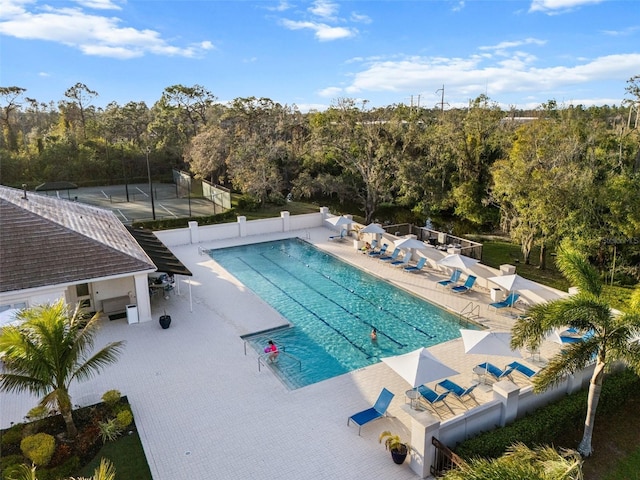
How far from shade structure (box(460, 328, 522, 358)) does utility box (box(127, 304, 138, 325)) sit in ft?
38.7

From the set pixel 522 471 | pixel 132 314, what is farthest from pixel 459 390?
pixel 132 314

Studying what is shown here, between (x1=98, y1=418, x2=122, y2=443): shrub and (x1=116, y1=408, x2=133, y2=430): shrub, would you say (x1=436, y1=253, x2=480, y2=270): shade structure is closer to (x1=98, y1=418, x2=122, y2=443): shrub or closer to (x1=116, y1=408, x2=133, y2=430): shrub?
(x1=116, y1=408, x2=133, y2=430): shrub

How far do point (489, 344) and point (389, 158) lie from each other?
21.7m

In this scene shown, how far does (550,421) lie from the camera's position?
1062cm

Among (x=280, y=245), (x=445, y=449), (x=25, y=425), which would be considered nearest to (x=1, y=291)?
(x=25, y=425)

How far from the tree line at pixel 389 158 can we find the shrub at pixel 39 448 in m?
20.5

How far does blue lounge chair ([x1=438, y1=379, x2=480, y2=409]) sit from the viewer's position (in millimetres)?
12234

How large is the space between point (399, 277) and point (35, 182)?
42880 millimetres

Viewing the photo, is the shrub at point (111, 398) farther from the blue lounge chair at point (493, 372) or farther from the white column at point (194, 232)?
the white column at point (194, 232)

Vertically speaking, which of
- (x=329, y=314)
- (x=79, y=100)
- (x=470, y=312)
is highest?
(x=79, y=100)

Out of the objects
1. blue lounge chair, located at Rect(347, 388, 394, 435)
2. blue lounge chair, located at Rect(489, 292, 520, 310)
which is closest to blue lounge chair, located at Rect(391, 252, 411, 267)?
blue lounge chair, located at Rect(489, 292, 520, 310)

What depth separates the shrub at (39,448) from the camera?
31.8 ft

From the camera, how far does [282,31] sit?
24.6 m

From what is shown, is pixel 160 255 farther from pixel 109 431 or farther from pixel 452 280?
pixel 452 280
